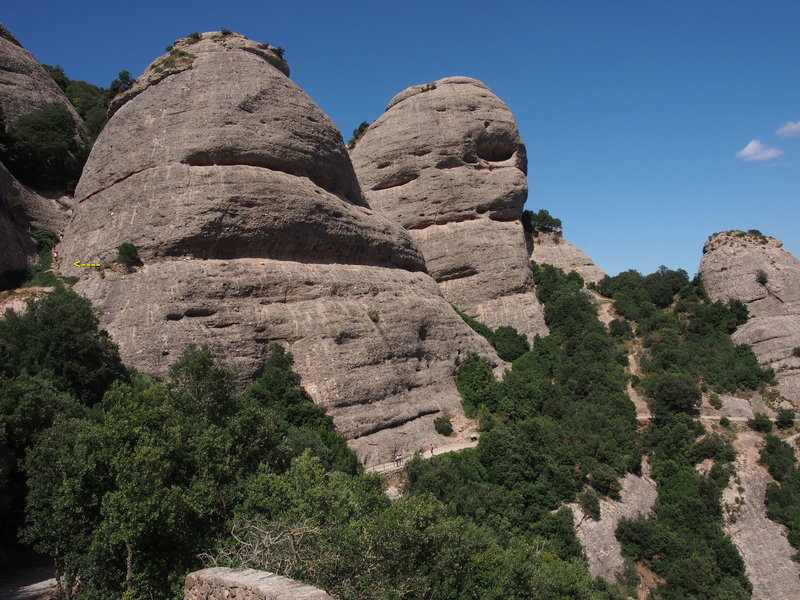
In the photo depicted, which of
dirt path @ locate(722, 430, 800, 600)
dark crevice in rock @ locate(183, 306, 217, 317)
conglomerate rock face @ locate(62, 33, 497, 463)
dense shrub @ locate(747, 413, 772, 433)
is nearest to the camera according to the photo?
dark crevice in rock @ locate(183, 306, 217, 317)

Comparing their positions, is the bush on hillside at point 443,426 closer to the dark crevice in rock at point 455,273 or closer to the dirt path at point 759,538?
the dirt path at point 759,538

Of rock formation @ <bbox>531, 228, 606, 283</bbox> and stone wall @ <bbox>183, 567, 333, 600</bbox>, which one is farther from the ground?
rock formation @ <bbox>531, 228, 606, 283</bbox>

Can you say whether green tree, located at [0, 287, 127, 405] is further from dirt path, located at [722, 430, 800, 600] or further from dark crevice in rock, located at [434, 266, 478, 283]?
dirt path, located at [722, 430, 800, 600]

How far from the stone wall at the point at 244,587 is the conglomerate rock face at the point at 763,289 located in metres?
31.6

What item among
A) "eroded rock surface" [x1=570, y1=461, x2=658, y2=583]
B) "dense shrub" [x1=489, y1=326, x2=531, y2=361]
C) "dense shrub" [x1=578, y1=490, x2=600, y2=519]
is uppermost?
"dense shrub" [x1=489, y1=326, x2=531, y2=361]

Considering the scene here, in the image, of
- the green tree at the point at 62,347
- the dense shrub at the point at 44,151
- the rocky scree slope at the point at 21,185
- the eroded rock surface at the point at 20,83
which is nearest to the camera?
the green tree at the point at 62,347

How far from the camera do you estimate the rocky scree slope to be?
23564mm

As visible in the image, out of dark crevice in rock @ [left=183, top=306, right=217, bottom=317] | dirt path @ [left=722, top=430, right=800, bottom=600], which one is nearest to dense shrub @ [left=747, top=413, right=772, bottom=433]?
dirt path @ [left=722, top=430, right=800, bottom=600]

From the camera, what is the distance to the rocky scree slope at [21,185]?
23564 mm

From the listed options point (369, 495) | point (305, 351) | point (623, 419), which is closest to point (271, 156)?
point (305, 351)

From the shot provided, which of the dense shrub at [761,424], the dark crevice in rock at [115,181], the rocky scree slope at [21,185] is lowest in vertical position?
the dense shrub at [761,424]

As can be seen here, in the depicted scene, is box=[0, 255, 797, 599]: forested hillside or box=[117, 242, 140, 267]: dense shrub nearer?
box=[0, 255, 797, 599]: forested hillside

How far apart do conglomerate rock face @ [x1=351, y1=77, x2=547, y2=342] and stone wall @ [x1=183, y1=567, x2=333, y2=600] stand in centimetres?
2766

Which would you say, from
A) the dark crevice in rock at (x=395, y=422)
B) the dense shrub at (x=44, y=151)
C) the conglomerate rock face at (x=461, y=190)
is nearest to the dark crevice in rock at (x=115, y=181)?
the dense shrub at (x=44, y=151)
